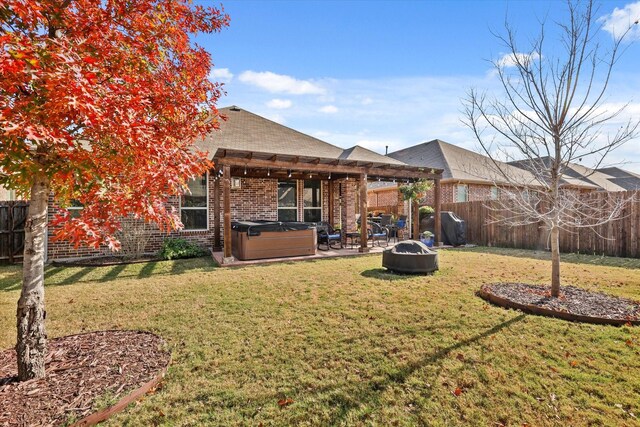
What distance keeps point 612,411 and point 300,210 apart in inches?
424

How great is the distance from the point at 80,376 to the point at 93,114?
229 centimetres

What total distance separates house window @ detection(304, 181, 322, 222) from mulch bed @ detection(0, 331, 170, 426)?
950 cm

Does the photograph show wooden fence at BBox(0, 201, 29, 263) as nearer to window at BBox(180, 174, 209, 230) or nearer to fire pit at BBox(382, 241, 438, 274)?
window at BBox(180, 174, 209, 230)

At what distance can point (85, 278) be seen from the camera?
6516mm

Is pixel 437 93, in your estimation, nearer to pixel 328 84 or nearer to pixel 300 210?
pixel 328 84

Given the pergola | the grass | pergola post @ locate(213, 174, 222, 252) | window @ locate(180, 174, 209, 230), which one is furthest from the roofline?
the grass

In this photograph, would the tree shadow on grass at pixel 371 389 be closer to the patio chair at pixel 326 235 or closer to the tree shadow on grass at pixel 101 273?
the tree shadow on grass at pixel 101 273

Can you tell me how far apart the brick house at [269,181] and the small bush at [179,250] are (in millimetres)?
733

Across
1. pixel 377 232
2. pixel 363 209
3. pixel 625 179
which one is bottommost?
pixel 377 232

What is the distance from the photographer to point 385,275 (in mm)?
6629

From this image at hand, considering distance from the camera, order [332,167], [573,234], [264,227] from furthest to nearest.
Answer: [573,234]
[332,167]
[264,227]

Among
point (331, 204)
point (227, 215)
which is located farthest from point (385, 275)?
point (331, 204)

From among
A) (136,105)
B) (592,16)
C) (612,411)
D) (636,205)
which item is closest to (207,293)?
(136,105)

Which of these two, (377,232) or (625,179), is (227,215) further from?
(625,179)
